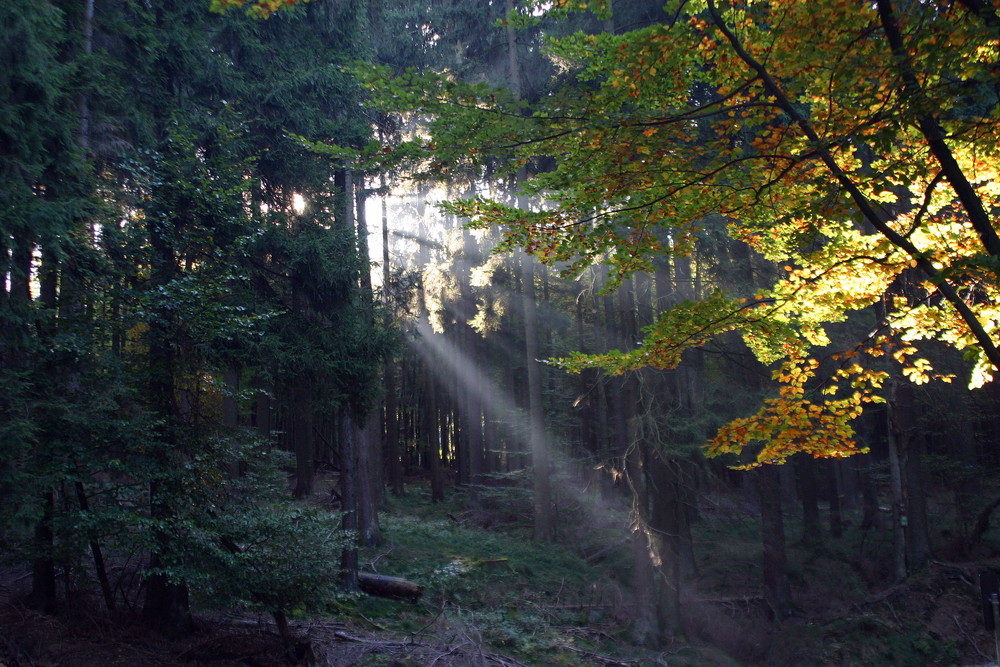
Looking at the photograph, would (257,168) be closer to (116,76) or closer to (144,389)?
(116,76)

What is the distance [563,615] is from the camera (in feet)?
44.9

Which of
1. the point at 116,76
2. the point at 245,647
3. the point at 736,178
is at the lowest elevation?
the point at 245,647

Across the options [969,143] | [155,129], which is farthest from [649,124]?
[155,129]

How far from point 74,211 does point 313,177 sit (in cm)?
465

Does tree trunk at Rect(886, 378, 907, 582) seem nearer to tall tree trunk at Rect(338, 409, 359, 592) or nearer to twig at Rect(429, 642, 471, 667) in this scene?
twig at Rect(429, 642, 471, 667)

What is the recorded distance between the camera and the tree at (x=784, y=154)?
4.35 meters

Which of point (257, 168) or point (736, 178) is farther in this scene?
point (257, 168)

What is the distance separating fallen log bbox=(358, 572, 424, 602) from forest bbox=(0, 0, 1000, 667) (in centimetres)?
6

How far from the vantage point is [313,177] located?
11.6 metres

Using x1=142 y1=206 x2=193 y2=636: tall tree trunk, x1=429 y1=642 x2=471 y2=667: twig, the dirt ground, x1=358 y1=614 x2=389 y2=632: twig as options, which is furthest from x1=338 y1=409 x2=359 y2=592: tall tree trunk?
x1=142 y1=206 x2=193 y2=636: tall tree trunk

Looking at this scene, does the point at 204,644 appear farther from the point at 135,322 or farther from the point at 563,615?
the point at 563,615

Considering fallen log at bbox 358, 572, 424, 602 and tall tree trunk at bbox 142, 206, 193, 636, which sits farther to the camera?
fallen log at bbox 358, 572, 424, 602

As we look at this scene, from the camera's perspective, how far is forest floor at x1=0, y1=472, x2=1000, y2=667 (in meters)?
7.86

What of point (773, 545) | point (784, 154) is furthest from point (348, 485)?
point (784, 154)
